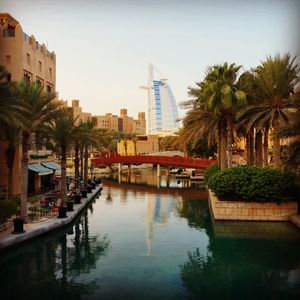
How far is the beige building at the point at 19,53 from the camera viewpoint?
31797 mm

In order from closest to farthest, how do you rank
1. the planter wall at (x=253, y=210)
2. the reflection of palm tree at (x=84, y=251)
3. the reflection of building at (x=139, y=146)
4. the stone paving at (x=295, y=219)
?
the reflection of palm tree at (x=84, y=251)
the stone paving at (x=295, y=219)
the planter wall at (x=253, y=210)
the reflection of building at (x=139, y=146)

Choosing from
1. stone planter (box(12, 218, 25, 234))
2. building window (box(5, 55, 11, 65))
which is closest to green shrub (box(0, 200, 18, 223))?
stone planter (box(12, 218, 25, 234))

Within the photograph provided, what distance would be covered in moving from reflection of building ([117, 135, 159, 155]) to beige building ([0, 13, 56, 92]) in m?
76.1

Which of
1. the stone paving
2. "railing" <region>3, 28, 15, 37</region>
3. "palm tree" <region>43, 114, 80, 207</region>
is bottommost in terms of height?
the stone paving

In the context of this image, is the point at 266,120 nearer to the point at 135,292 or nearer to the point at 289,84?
the point at 289,84

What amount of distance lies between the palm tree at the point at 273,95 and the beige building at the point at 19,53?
19.5m

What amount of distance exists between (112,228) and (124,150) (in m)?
91.7

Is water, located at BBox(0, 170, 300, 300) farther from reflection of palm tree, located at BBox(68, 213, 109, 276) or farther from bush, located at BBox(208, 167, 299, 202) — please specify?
bush, located at BBox(208, 167, 299, 202)

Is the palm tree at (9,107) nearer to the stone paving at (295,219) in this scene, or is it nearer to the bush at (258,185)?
the bush at (258,185)

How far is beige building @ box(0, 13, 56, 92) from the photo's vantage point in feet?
104

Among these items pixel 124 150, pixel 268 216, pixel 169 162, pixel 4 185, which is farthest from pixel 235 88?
pixel 124 150

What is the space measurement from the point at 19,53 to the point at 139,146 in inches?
3744

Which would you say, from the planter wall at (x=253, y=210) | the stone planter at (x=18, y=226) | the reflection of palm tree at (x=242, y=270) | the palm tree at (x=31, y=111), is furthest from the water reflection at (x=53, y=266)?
the planter wall at (x=253, y=210)

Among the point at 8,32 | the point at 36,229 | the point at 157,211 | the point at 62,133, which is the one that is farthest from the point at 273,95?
the point at 8,32
